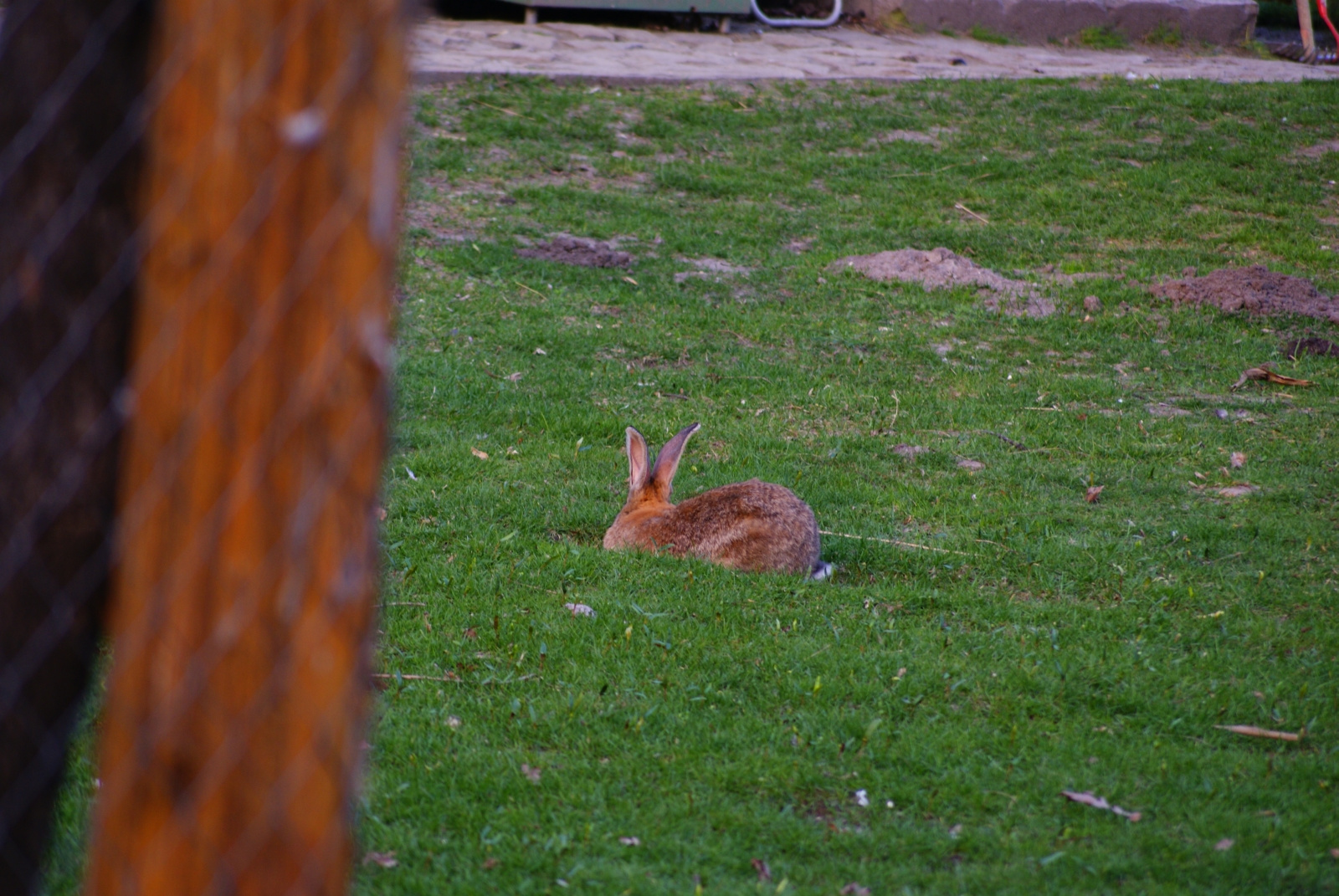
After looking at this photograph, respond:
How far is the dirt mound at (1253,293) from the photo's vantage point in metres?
9.88

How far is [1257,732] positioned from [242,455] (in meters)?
3.96

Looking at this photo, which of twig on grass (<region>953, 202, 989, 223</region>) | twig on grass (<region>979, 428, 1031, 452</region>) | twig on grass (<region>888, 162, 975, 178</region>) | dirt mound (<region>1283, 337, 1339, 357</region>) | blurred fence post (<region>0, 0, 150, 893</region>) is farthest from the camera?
twig on grass (<region>888, 162, 975, 178</region>)

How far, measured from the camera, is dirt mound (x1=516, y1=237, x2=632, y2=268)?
10.1 meters

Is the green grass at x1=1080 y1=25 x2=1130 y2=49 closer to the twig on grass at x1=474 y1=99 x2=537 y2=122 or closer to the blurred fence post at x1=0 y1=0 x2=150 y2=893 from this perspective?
the twig on grass at x1=474 y1=99 x2=537 y2=122

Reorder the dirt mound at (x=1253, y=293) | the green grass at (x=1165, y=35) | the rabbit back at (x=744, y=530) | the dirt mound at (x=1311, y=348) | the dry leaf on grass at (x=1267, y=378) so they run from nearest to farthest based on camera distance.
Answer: the rabbit back at (x=744, y=530)
the dry leaf on grass at (x=1267, y=378)
the dirt mound at (x=1311, y=348)
the dirt mound at (x=1253, y=293)
the green grass at (x=1165, y=35)

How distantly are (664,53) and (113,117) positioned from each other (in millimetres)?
13458

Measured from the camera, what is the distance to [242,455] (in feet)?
5.58

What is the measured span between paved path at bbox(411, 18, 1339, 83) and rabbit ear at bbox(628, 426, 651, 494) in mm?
7851

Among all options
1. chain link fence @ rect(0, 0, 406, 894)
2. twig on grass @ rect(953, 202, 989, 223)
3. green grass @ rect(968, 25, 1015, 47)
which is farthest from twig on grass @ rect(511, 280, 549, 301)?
green grass @ rect(968, 25, 1015, 47)

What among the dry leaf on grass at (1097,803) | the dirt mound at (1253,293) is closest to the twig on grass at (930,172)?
the dirt mound at (1253,293)

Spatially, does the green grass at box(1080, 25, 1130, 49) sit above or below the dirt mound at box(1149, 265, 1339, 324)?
above

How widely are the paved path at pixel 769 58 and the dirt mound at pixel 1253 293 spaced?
558cm

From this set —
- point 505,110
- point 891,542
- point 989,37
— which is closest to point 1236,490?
point 891,542

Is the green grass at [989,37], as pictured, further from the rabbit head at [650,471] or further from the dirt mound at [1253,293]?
the rabbit head at [650,471]
